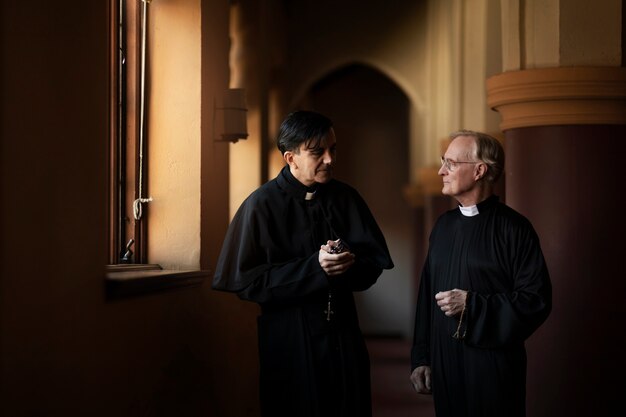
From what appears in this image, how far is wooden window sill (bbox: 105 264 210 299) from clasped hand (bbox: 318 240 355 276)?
78cm

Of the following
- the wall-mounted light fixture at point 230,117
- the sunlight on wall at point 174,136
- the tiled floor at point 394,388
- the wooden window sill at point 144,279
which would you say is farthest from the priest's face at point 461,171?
the tiled floor at point 394,388

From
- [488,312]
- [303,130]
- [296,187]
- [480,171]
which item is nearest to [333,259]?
[296,187]

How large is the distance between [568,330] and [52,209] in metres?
3.12

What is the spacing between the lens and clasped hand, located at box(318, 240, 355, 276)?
152 inches

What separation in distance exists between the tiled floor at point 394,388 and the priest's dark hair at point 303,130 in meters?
4.85

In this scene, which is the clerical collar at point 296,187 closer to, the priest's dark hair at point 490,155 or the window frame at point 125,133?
the priest's dark hair at point 490,155

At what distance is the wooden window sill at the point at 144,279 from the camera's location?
13.3ft

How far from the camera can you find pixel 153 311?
4625 mm

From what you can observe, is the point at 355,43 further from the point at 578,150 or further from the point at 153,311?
the point at 153,311

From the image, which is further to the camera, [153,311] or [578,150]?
[578,150]

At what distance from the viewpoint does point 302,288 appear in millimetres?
3947

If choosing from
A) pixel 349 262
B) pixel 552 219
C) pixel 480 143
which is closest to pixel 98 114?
pixel 349 262

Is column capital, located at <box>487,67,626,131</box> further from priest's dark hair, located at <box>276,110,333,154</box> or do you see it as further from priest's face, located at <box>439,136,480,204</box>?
priest's dark hair, located at <box>276,110,333,154</box>

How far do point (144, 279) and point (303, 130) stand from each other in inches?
36.9
